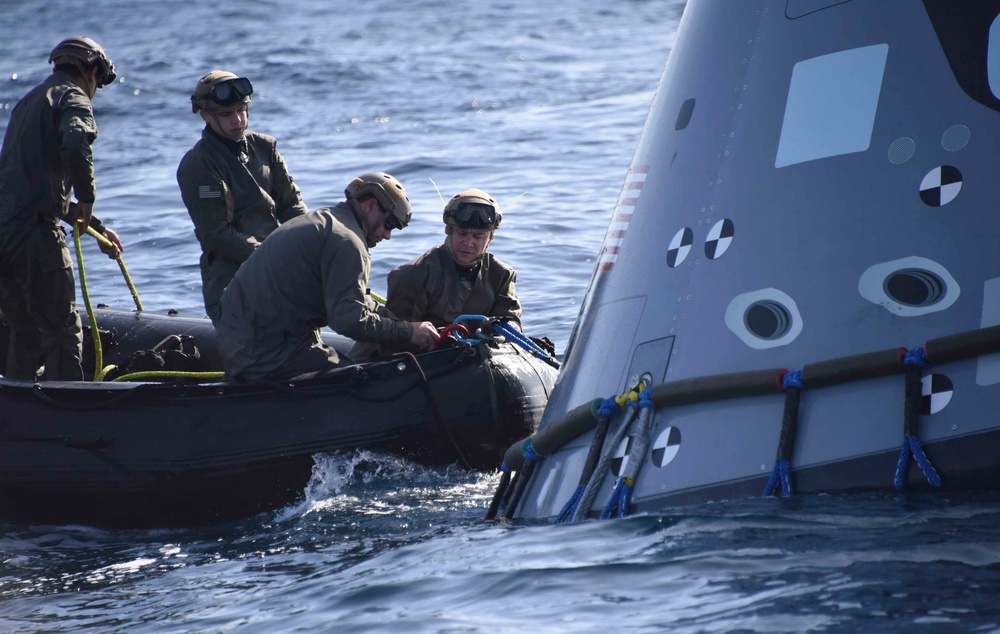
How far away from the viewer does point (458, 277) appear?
611 centimetres

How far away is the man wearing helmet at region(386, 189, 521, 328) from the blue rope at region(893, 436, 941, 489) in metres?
2.92

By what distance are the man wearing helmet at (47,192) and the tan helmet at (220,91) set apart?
0.49 metres

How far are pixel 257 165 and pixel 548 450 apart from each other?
2.99m

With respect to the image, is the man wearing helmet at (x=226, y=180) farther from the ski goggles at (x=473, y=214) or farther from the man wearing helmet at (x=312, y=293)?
the ski goggles at (x=473, y=214)

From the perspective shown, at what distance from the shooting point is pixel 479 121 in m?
19.4

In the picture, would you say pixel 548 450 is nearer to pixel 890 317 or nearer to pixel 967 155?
pixel 890 317

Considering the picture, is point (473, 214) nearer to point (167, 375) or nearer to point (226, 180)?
point (226, 180)

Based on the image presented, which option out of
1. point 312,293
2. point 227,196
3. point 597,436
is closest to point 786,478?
point 597,436

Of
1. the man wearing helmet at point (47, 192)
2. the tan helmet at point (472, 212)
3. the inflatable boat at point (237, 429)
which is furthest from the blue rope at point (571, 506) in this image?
the man wearing helmet at point (47, 192)

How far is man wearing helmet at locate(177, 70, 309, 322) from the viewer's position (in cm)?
620

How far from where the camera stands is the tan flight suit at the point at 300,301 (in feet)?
17.8

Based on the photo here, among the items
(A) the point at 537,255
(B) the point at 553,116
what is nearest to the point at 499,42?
(B) the point at 553,116

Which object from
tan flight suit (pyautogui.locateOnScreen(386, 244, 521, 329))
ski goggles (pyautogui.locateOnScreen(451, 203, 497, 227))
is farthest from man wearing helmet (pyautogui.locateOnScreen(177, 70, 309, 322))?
ski goggles (pyautogui.locateOnScreen(451, 203, 497, 227))

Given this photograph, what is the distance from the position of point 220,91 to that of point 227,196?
515mm
